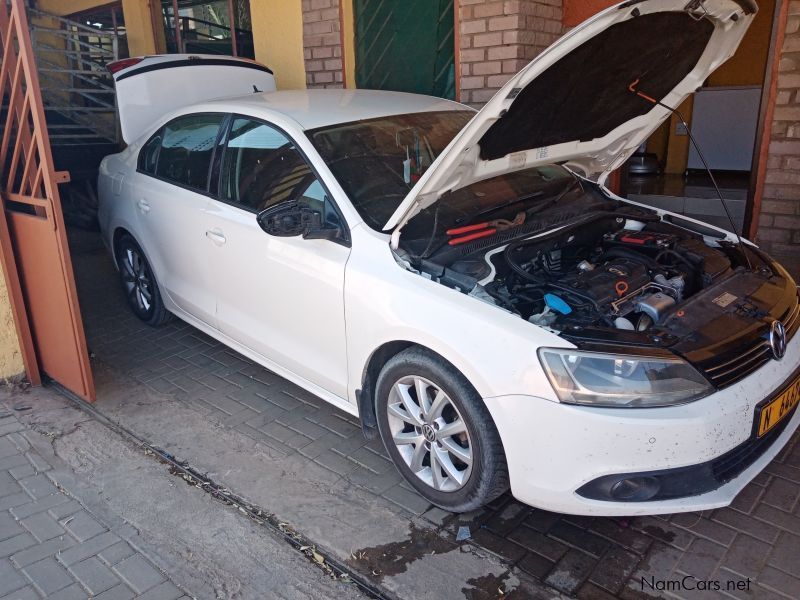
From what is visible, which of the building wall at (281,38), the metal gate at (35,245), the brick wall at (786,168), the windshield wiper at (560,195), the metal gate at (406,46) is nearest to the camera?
the windshield wiper at (560,195)

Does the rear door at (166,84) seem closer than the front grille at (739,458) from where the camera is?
No

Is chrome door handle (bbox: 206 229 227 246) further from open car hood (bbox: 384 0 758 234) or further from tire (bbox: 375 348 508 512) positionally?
tire (bbox: 375 348 508 512)

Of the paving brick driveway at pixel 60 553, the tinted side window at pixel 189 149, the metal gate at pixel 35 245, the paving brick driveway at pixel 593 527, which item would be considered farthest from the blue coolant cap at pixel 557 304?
the metal gate at pixel 35 245

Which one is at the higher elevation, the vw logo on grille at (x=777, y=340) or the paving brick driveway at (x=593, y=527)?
the vw logo on grille at (x=777, y=340)

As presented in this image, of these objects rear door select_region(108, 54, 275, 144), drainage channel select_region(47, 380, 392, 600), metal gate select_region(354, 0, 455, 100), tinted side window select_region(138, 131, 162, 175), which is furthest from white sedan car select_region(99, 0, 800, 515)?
metal gate select_region(354, 0, 455, 100)

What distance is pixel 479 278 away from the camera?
9.59ft

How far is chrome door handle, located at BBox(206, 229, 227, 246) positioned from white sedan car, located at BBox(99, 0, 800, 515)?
0.05 ft

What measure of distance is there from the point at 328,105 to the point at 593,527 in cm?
273

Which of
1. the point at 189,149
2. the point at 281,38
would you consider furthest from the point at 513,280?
the point at 281,38

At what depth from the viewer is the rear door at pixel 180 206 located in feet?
13.8

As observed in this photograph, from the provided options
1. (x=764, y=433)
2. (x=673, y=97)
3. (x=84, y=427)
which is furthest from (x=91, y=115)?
(x=764, y=433)

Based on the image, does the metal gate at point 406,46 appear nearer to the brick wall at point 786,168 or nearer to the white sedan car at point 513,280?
the white sedan car at point 513,280

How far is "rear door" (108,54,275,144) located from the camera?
534cm

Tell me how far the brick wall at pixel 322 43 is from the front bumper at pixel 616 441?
536 centimetres
